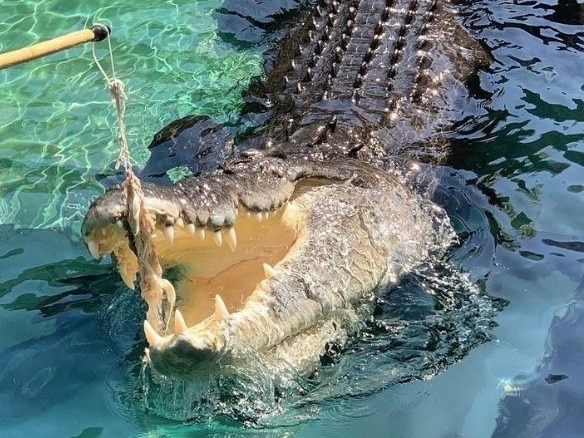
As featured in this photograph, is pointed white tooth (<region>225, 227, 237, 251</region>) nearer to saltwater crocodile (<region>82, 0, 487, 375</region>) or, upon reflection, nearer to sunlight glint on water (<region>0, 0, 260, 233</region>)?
saltwater crocodile (<region>82, 0, 487, 375</region>)

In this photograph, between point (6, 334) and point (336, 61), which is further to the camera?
point (336, 61)

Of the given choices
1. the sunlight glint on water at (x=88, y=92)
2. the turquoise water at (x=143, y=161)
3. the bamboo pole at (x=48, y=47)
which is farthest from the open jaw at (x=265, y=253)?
the sunlight glint on water at (x=88, y=92)

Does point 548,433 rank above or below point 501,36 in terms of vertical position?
below

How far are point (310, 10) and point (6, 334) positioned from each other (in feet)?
10.8

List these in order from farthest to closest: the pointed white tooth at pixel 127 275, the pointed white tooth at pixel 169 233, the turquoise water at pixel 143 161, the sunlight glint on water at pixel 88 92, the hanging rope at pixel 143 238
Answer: the sunlight glint on water at pixel 88 92 < the turquoise water at pixel 143 161 < the pointed white tooth at pixel 127 275 < the pointed white tooth at pixel 169 233 < the hanging rope at pixel 143 238

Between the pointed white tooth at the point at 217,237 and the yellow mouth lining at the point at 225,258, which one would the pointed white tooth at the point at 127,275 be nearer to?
the yellow mouth lining at the point at 225,258

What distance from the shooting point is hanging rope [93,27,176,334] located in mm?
2264

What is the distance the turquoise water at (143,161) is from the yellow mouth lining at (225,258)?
0.36 m

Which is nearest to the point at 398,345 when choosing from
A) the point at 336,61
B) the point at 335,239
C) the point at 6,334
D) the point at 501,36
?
the point at 335,239

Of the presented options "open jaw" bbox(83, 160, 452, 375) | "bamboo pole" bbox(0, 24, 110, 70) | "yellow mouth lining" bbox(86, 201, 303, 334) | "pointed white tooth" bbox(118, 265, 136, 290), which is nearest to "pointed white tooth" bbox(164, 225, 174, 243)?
"open jaw" bbox(83, 160, 452, 375)

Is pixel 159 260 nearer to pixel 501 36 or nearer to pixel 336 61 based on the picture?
pixel 336 61

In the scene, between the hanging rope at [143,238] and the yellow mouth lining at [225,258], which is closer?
the hanging rope at [143,238]

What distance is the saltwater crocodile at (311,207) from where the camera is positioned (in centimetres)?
241

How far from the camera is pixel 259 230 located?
9.57ft
